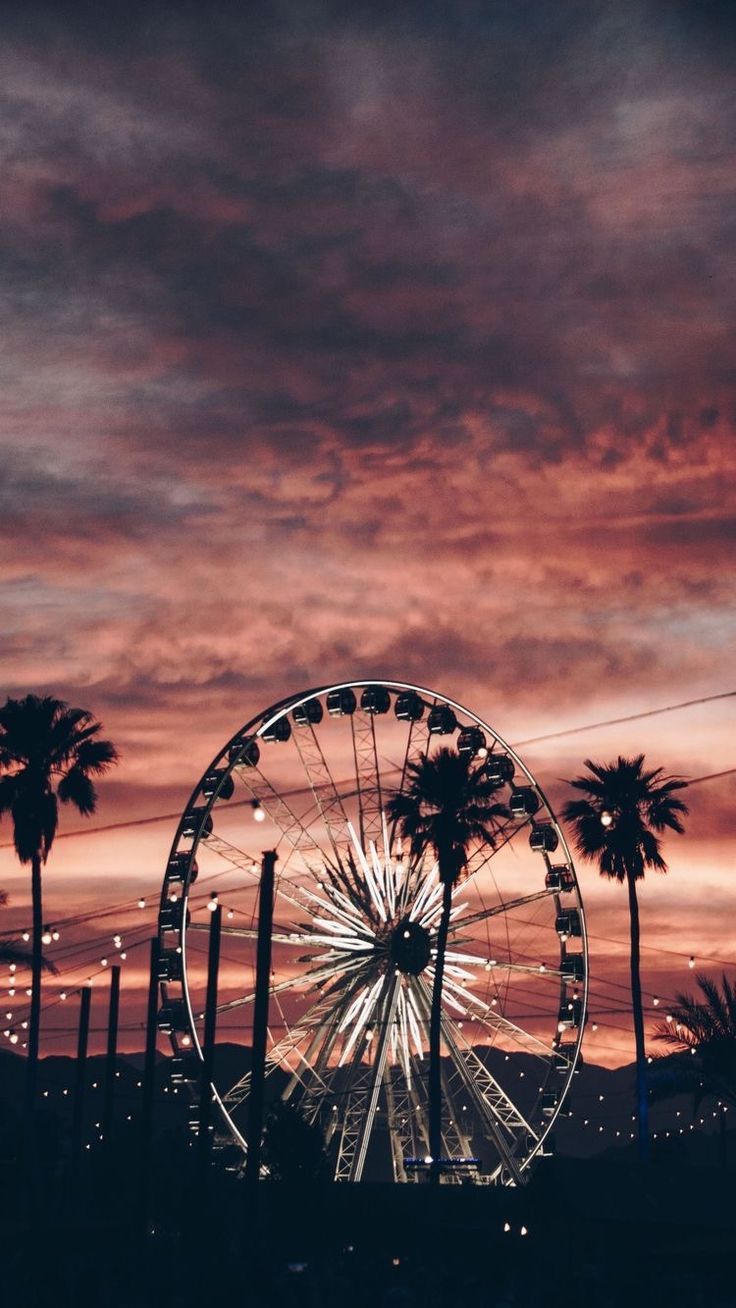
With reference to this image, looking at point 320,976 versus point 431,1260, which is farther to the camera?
point 320,976

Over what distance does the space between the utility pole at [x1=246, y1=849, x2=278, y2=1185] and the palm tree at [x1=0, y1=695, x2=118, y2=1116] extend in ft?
64.4

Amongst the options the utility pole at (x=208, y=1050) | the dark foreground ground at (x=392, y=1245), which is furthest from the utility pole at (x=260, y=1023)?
the utility pole at (x=208, y=1050)

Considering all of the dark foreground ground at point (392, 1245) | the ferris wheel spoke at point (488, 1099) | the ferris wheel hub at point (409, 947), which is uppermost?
the ferris wheel hub at point (409, 947)

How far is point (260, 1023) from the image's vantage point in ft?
140

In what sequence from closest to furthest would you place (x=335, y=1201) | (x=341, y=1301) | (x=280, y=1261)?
(x=341, y=1301)
(x=280, y=1261)
(x=335, y=1201)

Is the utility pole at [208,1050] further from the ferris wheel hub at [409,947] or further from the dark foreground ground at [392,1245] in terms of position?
the ferris wheel hub at [409,947]

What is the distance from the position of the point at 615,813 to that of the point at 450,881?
28.0 ft

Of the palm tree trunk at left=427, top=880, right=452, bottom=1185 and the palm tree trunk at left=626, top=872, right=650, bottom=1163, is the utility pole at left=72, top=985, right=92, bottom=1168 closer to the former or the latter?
the palm tree trunk at left=427, top=880, right=452, bottom=1185

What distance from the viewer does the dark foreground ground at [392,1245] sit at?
38219mm

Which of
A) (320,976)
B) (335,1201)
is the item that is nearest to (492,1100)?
(320,976)

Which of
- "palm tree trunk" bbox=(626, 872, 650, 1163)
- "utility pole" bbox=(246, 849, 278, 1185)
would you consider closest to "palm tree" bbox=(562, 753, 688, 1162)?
"palm tree trunk" bbox=(626, 872, 650, 1163)

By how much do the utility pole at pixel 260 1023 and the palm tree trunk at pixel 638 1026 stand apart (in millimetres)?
24185

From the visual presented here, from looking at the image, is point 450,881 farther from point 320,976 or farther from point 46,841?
point 46,841

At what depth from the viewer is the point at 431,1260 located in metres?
44.8
